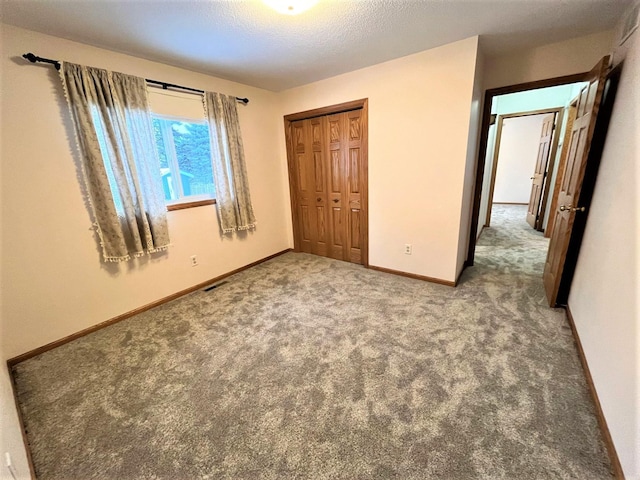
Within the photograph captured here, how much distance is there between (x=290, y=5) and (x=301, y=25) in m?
0.39

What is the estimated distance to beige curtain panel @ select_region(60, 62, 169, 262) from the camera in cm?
208

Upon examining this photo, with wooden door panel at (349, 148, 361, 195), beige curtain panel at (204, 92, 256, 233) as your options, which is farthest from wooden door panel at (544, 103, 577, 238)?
beige curtain panel at (204, 92, 256, 233)

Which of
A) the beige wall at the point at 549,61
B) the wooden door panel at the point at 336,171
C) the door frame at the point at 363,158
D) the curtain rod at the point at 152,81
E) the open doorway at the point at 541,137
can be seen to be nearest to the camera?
the curtain rod at the point at 152,81

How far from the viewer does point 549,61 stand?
2512 millimetres

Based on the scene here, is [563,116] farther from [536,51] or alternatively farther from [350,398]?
[350,398]

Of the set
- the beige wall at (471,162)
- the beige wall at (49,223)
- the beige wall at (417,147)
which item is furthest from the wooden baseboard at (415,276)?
the beige wall at (49,223)

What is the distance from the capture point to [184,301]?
2.84 meters

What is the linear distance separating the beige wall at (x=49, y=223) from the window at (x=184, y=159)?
0.30m

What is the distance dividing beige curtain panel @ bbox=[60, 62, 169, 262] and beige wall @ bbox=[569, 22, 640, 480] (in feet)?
11.1

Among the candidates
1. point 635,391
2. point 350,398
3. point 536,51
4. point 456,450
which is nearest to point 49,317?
point 350,398

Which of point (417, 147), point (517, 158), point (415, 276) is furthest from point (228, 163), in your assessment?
point (517, 158)

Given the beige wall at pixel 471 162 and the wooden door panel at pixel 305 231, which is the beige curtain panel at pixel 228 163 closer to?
the wooden door panel at pixel 305 231

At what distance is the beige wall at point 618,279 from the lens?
1.15 meters

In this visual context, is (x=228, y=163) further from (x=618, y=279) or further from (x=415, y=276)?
(x=618, y=279)
